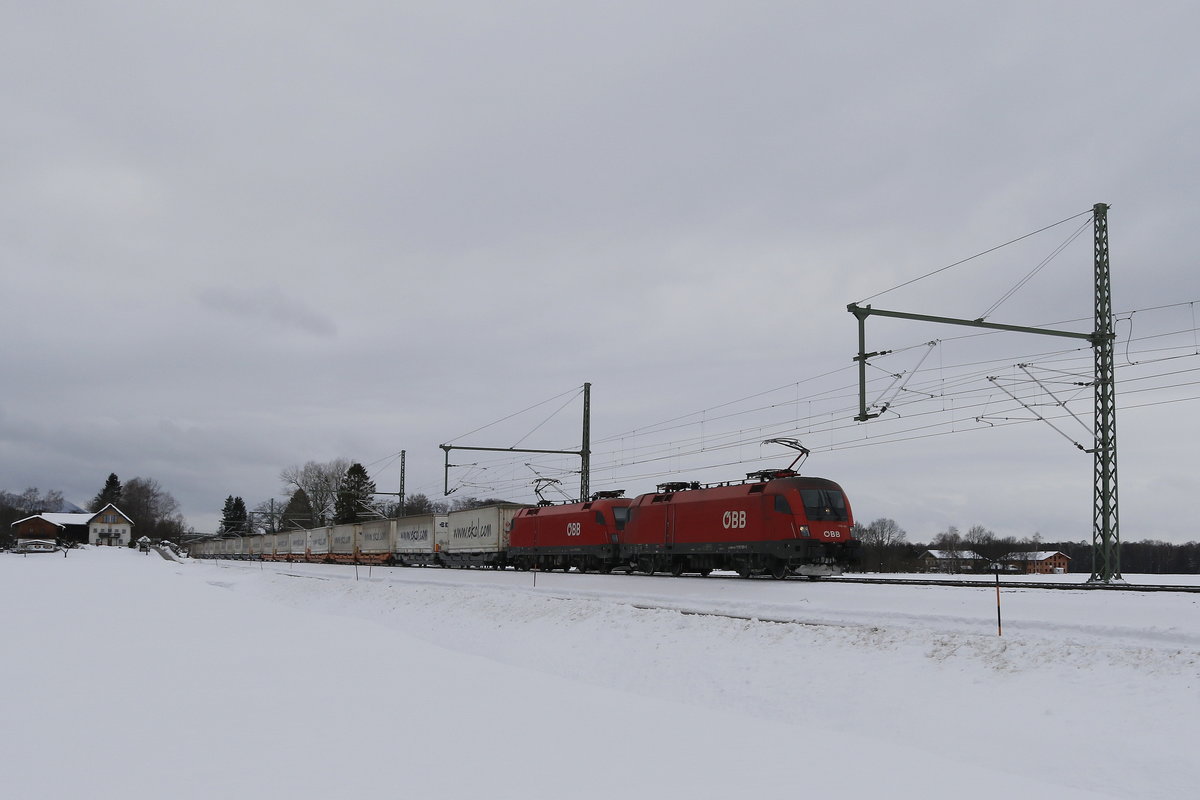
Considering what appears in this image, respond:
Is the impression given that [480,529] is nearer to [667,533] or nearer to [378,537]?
[378,537]

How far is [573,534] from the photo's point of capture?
38500 millimetres

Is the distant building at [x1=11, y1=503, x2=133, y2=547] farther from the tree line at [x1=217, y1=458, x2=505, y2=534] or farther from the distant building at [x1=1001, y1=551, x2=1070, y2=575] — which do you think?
the distant building at [x1=1001, y1=551, x2=1070, y2=575]

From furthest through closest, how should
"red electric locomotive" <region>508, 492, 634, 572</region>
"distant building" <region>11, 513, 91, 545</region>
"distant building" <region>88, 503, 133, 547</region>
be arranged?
"distant building" <region>88, 503, 133, 547</region> < "distant building" <region>11, 513, 91, 545</region> < "red electric locomotive" <region>508, 492, 634, 572</region>

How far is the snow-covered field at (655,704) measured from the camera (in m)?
9.18

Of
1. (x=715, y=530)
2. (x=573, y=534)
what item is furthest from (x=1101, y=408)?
(x=573, y=534)

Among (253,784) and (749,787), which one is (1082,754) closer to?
(749,787)

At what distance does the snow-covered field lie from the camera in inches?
361

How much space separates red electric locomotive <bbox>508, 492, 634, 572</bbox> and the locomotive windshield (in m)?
10.6

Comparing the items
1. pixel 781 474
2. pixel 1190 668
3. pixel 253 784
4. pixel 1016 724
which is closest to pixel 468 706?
pixel 253 784

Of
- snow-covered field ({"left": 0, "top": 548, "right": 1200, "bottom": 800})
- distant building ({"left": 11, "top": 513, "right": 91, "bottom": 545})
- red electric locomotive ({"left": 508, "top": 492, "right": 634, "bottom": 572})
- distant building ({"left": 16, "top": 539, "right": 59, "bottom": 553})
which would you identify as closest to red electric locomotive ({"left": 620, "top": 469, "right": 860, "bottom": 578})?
snow-covered field ({"left": 0, "top": 548, "right": 1200, "bottom": 800})

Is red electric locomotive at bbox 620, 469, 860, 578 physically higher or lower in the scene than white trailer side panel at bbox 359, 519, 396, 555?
higher

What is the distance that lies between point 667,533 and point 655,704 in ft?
60.9

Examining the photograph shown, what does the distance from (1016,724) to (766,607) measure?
378 inches

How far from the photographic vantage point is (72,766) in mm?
9062
